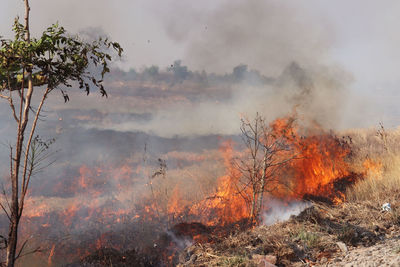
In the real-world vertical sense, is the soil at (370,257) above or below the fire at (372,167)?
below

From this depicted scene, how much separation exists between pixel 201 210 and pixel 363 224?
81.0 ft

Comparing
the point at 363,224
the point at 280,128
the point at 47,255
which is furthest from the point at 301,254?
the point at 47,255

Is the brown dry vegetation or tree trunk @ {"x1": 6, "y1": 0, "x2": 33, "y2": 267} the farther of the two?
the brown dry vegetation

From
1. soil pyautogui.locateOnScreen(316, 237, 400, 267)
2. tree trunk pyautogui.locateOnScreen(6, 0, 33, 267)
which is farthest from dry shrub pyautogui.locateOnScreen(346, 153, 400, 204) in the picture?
tree trunk pyautogui.locateOnScreen(6, 0, 33, 267)

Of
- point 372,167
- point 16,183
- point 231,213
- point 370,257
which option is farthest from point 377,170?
point 16,183

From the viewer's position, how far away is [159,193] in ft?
144

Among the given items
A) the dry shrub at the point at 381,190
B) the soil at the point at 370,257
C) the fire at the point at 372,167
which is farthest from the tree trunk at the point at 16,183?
the fire at the point at 372,167

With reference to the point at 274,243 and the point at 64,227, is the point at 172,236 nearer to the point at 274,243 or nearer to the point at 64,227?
the point at 274,243

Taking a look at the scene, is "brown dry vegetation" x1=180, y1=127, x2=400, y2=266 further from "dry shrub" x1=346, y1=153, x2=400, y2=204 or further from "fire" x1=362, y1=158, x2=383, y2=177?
"fire" x1=362, y1=158, x2=383, y2=177

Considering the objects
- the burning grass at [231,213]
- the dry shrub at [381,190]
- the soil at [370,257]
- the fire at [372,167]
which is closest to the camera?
the soil at [370,257]

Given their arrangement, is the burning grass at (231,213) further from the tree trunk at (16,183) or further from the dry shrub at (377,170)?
the tree trunk at (16,183)

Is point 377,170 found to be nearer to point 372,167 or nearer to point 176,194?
point 372,167

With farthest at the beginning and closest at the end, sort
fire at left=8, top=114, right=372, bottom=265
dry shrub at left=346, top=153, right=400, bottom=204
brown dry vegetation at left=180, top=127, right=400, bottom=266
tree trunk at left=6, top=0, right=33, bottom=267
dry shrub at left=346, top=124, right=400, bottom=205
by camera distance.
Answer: fire at left=8, top=114, right=372, bottom=265 → dry shrub at left=346, top=124, right=400, bottom=205 → dry shrub at left=346, top=153, right=400, bottom=204 → brown dry vegetation at left=180, top=127, right=400, bottom=266 → tree trunk at left=6, top=0, right=33, bottom=267

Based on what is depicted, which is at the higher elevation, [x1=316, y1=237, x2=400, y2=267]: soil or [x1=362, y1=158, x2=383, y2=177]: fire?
[x1=362, y1=158, x2=383, y2=177]: fire
